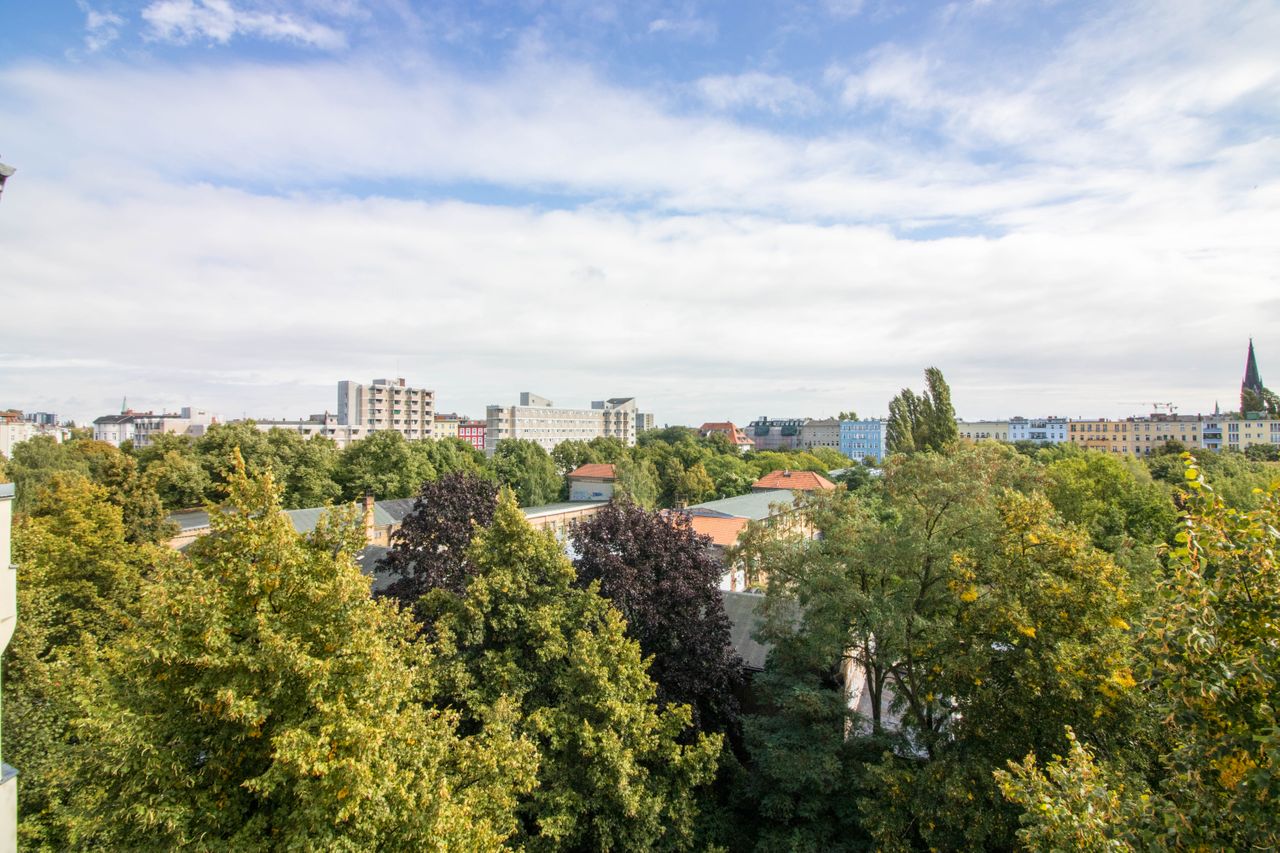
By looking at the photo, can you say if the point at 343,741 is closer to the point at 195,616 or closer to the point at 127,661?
the point at 195,616

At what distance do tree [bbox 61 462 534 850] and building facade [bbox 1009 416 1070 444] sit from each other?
12321cm

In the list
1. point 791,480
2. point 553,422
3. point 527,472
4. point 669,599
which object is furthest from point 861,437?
point 669,599

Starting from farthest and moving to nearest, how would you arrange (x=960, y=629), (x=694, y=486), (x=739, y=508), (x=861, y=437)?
(x=861, y=437) < (x=694, y=486) < (x=739, y=508) < (x=960, y=629)

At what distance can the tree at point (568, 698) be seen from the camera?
1177 centimetres

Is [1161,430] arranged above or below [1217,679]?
above

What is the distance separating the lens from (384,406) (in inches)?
3863

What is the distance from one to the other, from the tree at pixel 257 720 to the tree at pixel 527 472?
146ft

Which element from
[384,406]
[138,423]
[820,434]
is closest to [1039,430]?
[820,434]

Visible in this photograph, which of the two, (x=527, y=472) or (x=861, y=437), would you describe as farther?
(x=861, y=437)

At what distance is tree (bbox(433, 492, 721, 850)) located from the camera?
463 inches

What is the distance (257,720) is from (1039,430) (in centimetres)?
13187

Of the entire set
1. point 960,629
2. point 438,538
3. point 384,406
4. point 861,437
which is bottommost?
point 960,629

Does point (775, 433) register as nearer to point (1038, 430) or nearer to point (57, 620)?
point (1038, 430)

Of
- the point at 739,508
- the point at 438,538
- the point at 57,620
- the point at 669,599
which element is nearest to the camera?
the point at 669,599
